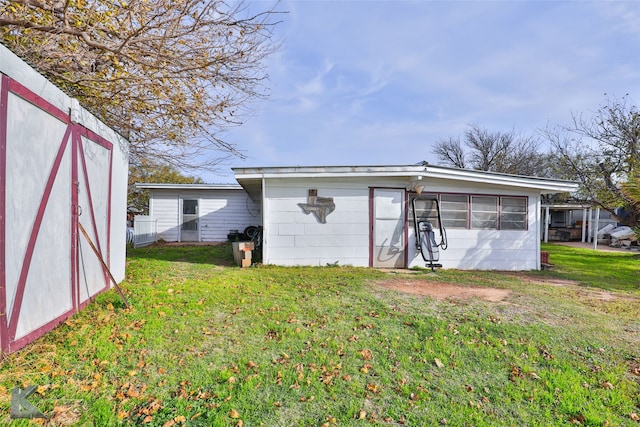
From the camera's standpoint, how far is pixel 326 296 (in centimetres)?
504

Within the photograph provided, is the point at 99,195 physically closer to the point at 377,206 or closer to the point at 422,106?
the point at 377,206

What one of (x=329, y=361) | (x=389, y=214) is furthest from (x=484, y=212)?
(x=329, y=361)

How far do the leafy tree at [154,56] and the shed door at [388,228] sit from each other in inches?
153

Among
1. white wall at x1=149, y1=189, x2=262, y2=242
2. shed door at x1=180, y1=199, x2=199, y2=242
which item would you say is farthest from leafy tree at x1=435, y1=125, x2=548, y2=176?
shed door at x1=180, y1=199, x2=199, y2=242

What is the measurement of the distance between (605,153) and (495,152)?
10.4 metres

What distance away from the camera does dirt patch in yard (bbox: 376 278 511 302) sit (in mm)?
5352

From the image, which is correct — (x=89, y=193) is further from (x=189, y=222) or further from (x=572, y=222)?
(x=572, y=222)

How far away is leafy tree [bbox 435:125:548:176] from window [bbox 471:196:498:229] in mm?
14465

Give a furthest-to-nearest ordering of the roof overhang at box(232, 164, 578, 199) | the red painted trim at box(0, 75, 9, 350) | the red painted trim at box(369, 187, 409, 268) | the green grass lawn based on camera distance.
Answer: the red painted trim at box(369, 187, 409, 268)
the roof overhang at box(232, 164, 578, 199)
the red painted trim at box(0, 75, 9, 350)
the green grass lawn

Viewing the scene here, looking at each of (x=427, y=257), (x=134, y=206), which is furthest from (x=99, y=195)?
(x=134, y=206)

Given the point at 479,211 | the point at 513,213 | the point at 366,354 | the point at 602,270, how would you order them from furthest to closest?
the point at 602,270 → the point at 513,213 → the point at 479,211 → the point at 366,354

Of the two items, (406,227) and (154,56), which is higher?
(154,56)

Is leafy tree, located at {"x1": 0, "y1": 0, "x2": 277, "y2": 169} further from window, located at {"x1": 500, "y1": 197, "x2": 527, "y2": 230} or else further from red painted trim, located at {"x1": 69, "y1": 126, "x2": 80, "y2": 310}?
window, located at {"x1": 500, "y1": 197, "x2": 527, "y2": 230}

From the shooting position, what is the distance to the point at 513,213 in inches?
347
